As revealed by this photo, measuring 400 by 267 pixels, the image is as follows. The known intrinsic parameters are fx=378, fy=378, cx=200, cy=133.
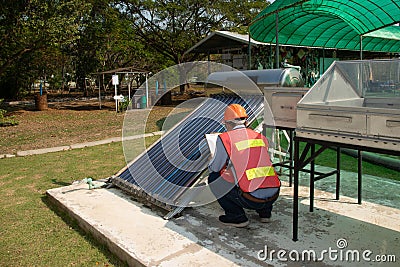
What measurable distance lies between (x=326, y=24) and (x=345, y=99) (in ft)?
30.4

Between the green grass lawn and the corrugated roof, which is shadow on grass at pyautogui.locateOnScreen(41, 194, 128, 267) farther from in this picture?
the corrugated roof

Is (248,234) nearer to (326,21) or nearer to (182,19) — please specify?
(326,21)

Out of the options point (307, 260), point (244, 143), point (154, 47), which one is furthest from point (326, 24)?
point (154, 47)

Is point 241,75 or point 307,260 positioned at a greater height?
point 241,75

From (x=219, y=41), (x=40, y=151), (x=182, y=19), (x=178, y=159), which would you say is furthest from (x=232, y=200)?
(x=182, y=19)

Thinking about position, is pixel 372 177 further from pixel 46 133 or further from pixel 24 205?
pixel 46 133

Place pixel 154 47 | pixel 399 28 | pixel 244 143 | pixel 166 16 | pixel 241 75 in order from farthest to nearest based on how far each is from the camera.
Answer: pixel 154 47 → pixel 166 16 → pixel 399 28 → pixel 241 75 → pixel 244 143

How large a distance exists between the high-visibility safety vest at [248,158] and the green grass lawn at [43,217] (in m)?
1.62

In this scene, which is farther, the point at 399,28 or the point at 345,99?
the point at 399,28

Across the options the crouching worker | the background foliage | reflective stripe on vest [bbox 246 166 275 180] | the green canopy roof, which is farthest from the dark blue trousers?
the background foliage

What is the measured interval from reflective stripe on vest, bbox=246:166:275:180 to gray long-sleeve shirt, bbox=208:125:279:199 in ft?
0.57

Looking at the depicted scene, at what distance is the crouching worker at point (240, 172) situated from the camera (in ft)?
14.0

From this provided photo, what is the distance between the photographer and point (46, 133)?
531 inches

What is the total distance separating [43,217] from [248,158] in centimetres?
309
